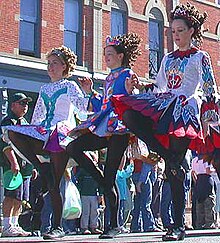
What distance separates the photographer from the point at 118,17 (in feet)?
63.1

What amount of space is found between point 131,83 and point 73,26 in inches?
495

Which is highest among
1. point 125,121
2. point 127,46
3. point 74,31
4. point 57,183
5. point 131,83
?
point 74,31

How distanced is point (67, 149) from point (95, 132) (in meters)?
0.34

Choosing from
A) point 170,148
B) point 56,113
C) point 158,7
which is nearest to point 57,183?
point 56,113

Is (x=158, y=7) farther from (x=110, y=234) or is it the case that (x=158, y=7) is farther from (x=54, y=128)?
(x=110, y=234)

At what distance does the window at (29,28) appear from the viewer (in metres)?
16.5

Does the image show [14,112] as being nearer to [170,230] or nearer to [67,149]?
[67,149]

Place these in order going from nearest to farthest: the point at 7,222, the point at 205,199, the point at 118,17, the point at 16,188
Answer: the point at 7,222, the point at 16,188, the point at 205,199, the point at 118,17

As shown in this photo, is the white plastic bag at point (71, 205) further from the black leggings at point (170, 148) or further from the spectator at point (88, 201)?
the spectator at point (88, 201)

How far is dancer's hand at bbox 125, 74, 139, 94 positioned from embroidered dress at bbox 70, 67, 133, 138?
46 millimetres

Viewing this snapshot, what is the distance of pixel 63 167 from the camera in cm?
567

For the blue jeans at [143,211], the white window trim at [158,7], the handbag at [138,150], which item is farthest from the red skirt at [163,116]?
the white window trim at [158,7]

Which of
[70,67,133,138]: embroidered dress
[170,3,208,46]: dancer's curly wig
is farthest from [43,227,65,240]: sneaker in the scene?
[170,3,208,46]: dancer's curly wig

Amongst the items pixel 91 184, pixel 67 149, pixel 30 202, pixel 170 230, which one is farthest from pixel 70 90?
pixel 30 202
